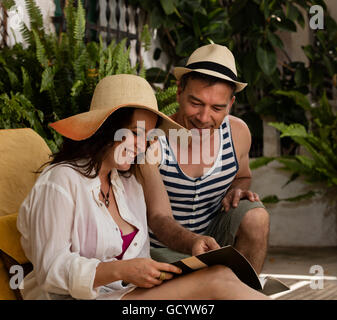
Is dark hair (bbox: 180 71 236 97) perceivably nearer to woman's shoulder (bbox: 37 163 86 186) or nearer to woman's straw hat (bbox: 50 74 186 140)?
woman's straw hat (bbox: 50 74 186 140)

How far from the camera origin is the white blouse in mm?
1311

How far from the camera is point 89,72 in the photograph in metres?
3.35

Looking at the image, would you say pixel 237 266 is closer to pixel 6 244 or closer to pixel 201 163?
pixel 6 244

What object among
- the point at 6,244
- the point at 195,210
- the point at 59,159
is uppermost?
the point at 59,159

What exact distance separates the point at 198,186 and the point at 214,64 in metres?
0.54

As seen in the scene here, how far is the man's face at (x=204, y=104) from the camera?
2.17m

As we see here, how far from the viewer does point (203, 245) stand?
5.40 feet

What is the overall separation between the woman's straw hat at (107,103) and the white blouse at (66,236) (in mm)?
119

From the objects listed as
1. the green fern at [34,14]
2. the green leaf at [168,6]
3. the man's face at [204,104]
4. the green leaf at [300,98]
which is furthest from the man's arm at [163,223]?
the green leaf at [300,98]

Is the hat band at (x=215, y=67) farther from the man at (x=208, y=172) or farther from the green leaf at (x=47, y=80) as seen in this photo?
the green leaf at (x=47, y=80)

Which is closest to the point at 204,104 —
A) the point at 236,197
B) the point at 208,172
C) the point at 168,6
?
the point at 208,172

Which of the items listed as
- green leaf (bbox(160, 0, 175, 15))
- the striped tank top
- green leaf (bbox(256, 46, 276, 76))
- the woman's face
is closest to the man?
the striped tank top
